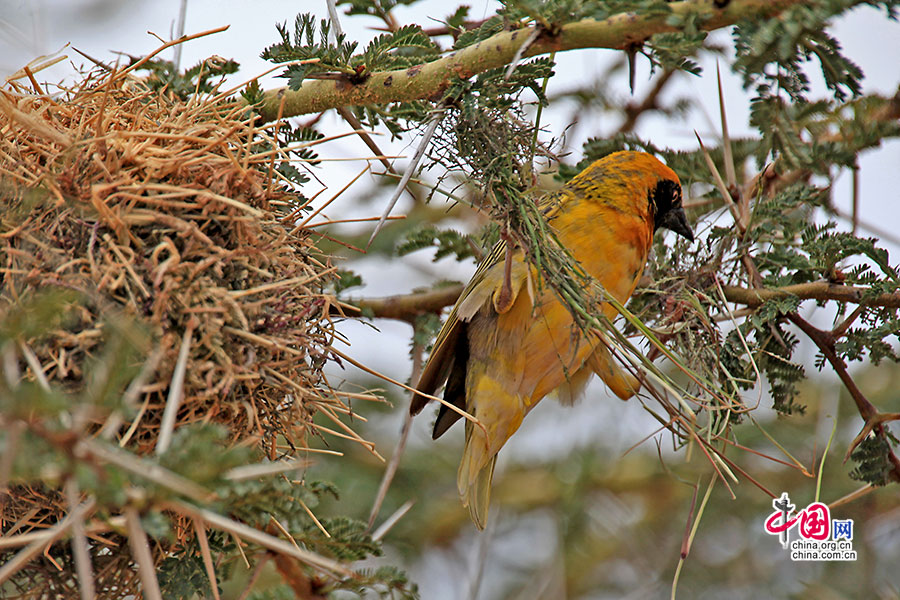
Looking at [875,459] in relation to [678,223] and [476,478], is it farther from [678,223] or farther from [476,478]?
[476,478]

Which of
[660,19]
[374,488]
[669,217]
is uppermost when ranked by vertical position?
[669,217]

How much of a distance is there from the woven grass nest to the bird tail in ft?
2.71

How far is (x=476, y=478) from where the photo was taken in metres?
2.74

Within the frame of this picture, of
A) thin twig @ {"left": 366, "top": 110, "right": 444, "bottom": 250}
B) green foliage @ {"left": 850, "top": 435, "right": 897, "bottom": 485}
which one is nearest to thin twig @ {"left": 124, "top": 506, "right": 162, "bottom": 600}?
thin twig @ {"left": 366, "top": 110, "right": 444, "bottom": 250}

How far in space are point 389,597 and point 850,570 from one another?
8.29 feet

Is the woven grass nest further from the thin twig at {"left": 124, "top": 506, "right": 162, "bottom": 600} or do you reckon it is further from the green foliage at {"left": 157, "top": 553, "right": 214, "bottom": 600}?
the thin twig at {"left": 124, "top": 506, "right": 162, "bottom": 600}

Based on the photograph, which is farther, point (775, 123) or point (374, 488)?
point (374, 488)

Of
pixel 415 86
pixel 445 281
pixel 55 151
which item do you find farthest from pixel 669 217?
pixel 55 151

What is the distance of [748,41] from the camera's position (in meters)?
1.48

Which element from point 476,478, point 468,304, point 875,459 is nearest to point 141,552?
point 468,304

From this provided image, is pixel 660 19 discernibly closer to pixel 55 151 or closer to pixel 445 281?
pixel 55 151

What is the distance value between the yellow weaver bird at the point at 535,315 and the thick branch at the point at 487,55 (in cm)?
61

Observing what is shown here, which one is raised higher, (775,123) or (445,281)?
(445,281)

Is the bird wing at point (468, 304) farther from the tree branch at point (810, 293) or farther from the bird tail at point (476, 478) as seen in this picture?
the tree branch at point (810, 293)
